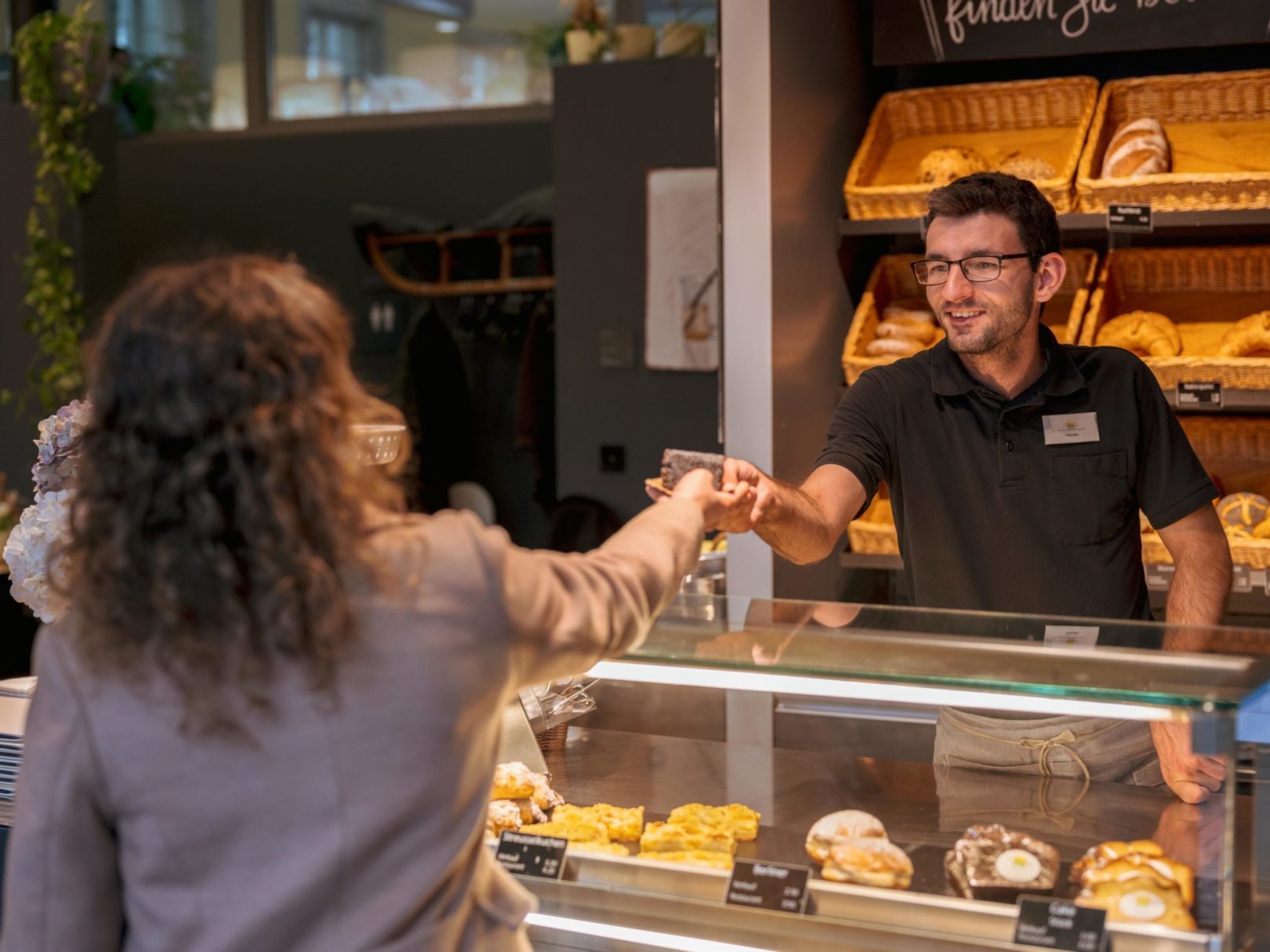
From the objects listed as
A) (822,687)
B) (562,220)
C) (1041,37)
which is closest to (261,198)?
(562,220)

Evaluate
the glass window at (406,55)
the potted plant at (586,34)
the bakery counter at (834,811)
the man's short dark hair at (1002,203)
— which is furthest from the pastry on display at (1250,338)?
the glass window at (406,55)

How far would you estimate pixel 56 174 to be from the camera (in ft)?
19.0

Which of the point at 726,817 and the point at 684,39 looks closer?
the point at 726,817

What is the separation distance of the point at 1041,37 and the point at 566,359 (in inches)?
89.6

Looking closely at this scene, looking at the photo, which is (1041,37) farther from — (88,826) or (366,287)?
(366,287)

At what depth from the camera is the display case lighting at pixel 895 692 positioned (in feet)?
4.49

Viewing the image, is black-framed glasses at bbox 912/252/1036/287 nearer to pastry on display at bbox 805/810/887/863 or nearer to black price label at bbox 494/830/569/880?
pastry on display at bbox 805/810/887/863

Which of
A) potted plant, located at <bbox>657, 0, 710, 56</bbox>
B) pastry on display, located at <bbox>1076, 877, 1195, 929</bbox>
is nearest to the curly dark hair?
pastry on display, located at <bbox>1076, 877, 1195, 929</bbox>

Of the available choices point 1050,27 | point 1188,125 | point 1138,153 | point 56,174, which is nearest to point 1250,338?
point 1138,153

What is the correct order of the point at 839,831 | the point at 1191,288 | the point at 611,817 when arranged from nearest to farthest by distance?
the point at 839,831, the point at 611,817, the point at 1191,288

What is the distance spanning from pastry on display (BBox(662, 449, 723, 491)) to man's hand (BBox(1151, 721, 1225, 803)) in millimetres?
600

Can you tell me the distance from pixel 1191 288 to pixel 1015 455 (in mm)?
1304

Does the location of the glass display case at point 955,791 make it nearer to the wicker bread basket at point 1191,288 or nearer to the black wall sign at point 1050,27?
the wicker bread basket at point 1191,288

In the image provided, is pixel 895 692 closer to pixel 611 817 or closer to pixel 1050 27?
pixel 611 817
